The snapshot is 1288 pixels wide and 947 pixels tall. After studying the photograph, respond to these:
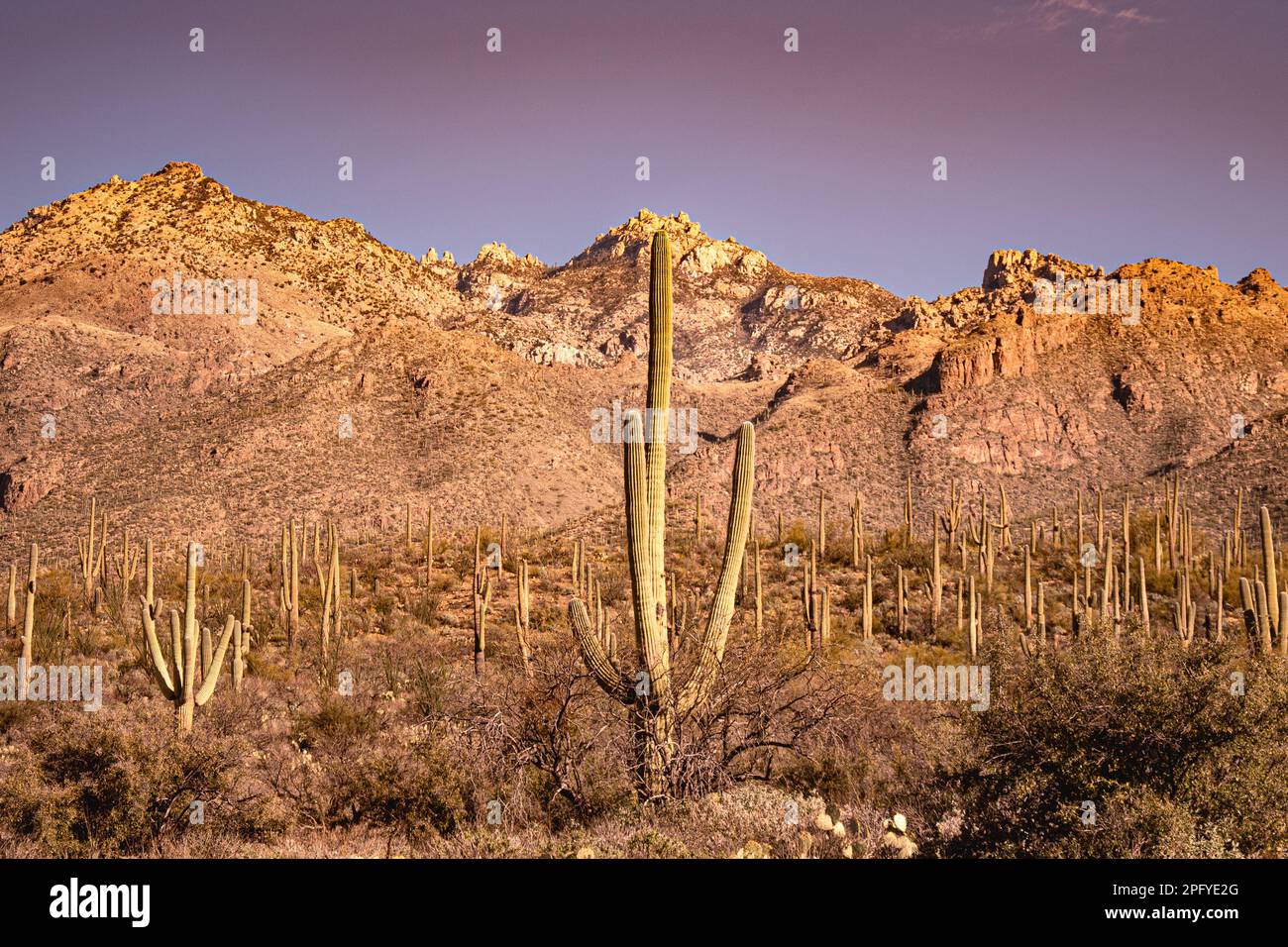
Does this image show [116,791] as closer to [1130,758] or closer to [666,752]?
[666,752]

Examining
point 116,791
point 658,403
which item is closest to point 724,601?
point 658,403

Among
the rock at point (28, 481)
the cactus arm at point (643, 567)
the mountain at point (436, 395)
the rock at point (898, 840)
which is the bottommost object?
the rock at point (898, 840)

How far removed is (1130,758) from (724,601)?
12.4ft

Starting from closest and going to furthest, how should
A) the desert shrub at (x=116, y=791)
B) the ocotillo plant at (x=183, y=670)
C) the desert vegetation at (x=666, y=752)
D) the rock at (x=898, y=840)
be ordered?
the desert vegetation at (x=666, y=752) → the rock at (x=898, y=840) → the desert shrub at (x=116, y=791) → the ocotillo plant at (x=183, y=670)

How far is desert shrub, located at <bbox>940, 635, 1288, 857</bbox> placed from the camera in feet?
21.7

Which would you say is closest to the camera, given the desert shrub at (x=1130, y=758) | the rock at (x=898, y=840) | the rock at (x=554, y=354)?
the desert shrub at (x=1130, y=758)

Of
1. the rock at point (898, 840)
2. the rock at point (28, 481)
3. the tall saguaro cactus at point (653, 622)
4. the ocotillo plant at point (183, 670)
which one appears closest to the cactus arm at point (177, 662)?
the ocotillo plant at point (183, 670)

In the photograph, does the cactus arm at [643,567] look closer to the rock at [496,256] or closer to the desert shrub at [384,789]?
the desert shrub at [384,789]

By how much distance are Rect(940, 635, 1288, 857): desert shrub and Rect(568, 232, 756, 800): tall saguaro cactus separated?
2.61 m

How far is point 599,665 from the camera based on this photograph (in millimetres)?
8727

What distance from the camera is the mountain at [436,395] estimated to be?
148 feet

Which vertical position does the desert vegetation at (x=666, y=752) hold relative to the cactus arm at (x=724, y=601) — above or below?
below

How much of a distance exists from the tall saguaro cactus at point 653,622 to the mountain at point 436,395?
3118 centimetres
